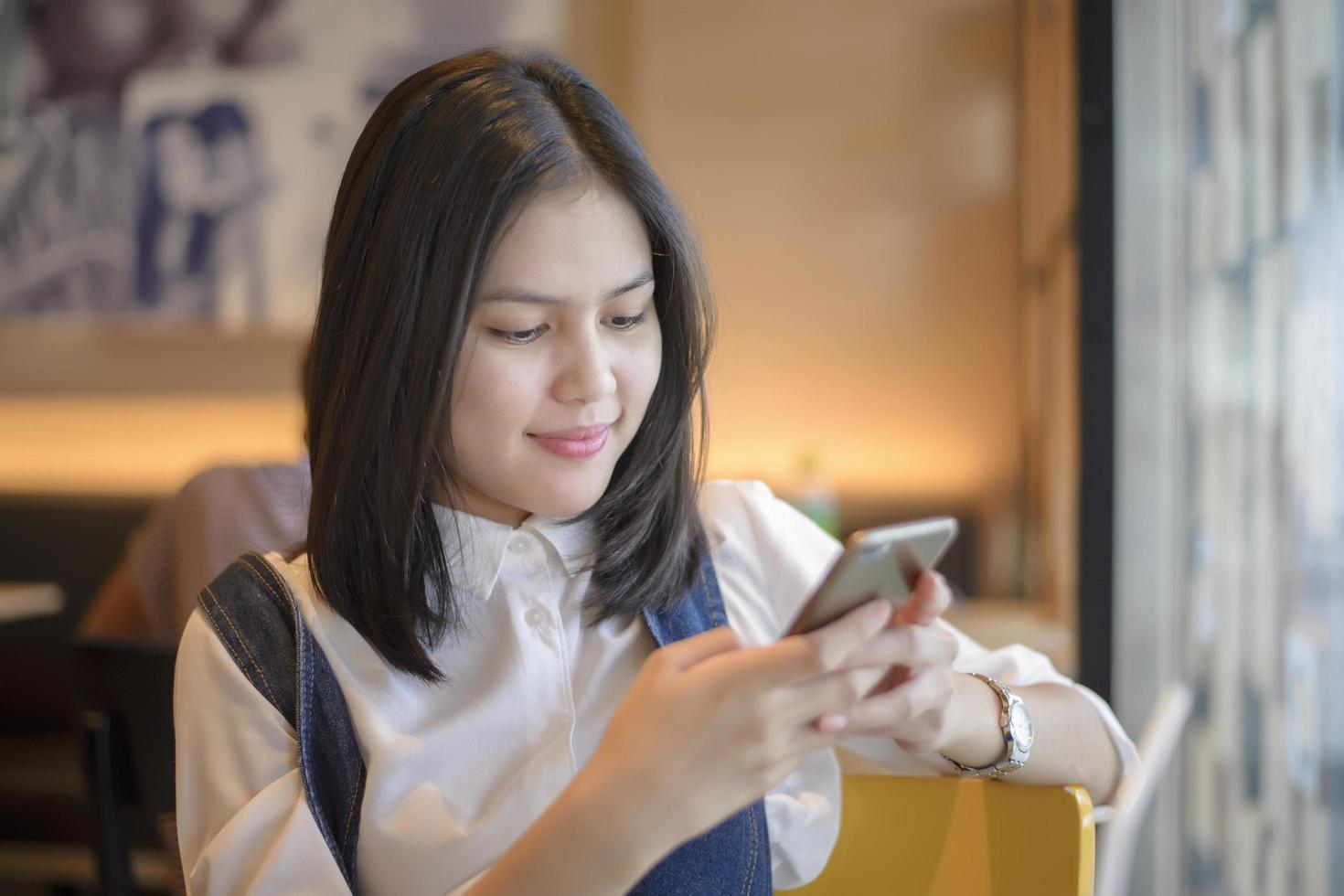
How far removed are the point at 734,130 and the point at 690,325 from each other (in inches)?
99.4

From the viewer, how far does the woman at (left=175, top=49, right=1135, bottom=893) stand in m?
0.81

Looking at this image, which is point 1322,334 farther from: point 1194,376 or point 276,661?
point 276,661

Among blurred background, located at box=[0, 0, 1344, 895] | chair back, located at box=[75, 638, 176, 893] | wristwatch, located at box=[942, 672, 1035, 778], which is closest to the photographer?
wristwatch, located at box=[942, 672, 1035, 778]

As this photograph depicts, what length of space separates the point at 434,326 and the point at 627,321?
0.14 metres

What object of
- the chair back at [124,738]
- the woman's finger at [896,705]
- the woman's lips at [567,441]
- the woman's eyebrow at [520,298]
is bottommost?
the chair back at [124,738]

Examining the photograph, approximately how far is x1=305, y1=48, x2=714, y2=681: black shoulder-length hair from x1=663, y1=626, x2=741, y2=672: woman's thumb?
241 millimetres

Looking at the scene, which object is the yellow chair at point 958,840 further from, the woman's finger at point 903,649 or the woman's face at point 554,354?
the woman's face at point 554,354

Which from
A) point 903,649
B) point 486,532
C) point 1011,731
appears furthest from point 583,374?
point 1011,731

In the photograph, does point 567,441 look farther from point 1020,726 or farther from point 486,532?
point 1020,726

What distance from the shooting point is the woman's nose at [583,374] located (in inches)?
32.2

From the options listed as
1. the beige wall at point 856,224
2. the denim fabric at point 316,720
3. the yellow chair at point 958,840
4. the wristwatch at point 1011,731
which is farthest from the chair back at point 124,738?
the beige wall at point 856,224

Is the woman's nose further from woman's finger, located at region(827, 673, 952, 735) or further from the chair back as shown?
the chair back

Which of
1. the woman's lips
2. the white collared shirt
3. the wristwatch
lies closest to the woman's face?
the woman's lips

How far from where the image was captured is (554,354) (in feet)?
2.71
